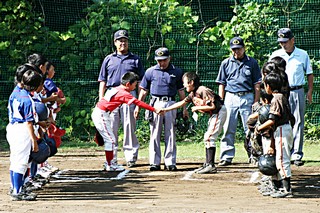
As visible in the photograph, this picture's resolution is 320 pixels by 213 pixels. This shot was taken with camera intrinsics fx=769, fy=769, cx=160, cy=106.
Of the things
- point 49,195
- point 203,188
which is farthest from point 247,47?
point 49,195

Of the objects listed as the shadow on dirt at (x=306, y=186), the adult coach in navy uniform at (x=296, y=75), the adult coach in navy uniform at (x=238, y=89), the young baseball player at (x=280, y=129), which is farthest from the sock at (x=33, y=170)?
the adult coach in navy uniform at (x=296, y=75)

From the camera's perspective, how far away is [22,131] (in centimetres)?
890

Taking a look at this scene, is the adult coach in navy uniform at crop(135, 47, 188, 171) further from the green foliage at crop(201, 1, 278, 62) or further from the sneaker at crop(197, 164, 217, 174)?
the green foliage at crop(201, 1, 278, 62)

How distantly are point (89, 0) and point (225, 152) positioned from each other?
Answer: 5.55 metres

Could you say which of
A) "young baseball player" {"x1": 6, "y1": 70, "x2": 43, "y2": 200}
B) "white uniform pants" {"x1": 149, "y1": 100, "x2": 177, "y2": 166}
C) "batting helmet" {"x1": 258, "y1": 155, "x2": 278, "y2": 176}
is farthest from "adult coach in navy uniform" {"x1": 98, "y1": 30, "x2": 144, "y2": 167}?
"batting helmet" {"x1": 258, "y1": 155, "x2": 278, "y2": 176}

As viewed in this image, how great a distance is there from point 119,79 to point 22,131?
338cm

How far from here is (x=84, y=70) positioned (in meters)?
16.0

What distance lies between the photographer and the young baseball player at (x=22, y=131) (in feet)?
29.1

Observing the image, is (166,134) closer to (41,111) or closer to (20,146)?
(41,111)

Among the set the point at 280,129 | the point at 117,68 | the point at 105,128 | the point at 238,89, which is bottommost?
the point at 105,128

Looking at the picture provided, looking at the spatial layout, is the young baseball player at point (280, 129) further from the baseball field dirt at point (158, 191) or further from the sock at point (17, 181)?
the sock at point (17, 181)

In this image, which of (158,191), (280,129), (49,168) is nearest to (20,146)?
(158,191)

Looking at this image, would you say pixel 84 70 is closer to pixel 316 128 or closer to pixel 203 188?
pixel 316 128

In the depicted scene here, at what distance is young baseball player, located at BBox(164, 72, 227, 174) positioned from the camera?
1117 cm
